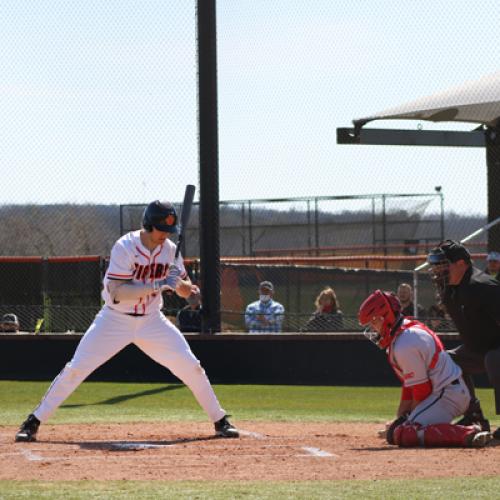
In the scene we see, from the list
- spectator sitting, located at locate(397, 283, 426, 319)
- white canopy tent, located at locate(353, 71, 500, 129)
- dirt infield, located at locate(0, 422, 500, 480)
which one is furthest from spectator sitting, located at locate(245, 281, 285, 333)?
dirt infield, located at locate(0, 422, 500, 480)

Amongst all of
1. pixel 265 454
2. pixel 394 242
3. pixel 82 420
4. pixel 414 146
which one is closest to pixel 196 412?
pixel 82 420

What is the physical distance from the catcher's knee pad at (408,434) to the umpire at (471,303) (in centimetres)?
64

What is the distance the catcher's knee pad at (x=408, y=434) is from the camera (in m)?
7.41

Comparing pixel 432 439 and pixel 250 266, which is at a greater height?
pixel 250 266

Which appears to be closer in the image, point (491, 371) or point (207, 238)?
point (491, 371)

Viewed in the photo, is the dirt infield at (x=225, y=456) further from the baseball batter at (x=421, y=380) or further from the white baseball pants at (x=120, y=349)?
the white baseball pants at (x=120, y=349)

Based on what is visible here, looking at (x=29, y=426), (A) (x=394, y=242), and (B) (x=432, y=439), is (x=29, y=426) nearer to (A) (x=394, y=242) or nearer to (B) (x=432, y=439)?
(B) (x=432, y=439)

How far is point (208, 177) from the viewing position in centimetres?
1364

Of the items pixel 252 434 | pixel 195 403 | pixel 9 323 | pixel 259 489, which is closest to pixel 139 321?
pixel 252 434

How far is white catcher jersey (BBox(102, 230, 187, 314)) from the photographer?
7.80 m

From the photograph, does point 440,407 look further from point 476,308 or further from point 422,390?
point 476,308

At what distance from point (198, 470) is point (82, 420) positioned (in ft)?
11.7

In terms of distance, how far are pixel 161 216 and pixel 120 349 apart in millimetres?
973

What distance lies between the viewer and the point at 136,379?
13.5 meters
